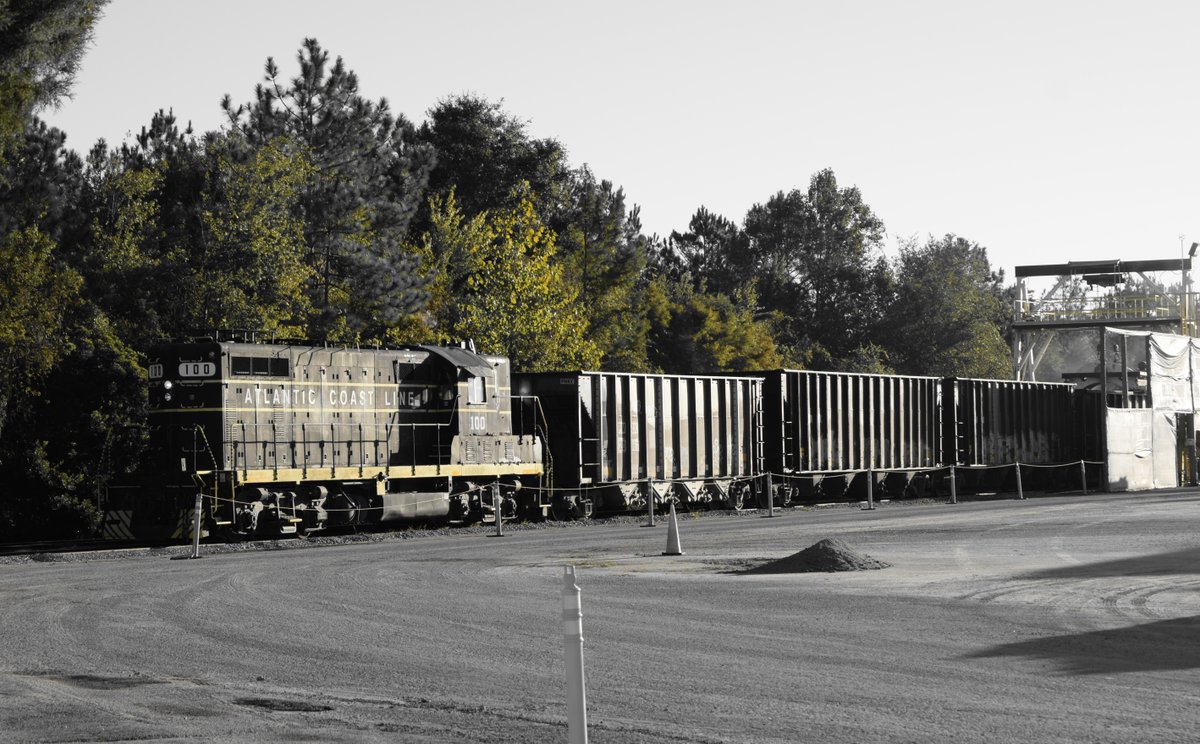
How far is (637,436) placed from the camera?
1373 inches

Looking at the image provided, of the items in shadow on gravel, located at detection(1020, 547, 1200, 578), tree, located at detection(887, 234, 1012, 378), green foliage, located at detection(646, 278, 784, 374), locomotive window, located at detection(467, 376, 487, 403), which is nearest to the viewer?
shadow on gravel, located at detection(1020, 547, 1200, 578)

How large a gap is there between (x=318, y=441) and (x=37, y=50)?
29.8ft

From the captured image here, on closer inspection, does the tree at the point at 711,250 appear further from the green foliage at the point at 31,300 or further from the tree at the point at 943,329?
the green foliage at the point at 31,300

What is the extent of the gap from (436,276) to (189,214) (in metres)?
13.1

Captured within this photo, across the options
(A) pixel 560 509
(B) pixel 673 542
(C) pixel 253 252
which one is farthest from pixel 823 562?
(C) pixel 253 252

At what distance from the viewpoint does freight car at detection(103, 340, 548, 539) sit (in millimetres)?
27062

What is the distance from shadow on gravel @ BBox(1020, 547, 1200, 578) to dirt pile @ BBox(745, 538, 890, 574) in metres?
2.26

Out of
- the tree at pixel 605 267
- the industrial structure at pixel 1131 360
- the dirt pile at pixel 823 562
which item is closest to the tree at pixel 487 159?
the tree at pixel 605 267

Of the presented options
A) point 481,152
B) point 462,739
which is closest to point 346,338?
point 481,152

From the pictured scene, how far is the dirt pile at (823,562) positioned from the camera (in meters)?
19.7

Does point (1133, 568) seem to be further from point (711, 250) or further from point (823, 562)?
point (711, 250)

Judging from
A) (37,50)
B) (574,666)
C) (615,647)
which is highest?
(37,50)

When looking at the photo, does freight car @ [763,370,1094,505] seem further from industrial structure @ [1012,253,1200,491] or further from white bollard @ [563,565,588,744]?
white bollard @ [563,565,588,744]

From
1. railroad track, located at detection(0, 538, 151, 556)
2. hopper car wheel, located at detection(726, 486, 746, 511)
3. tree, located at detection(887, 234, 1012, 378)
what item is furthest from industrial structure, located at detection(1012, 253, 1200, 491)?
tree, located at detection(887, 234, 1012, 378)
